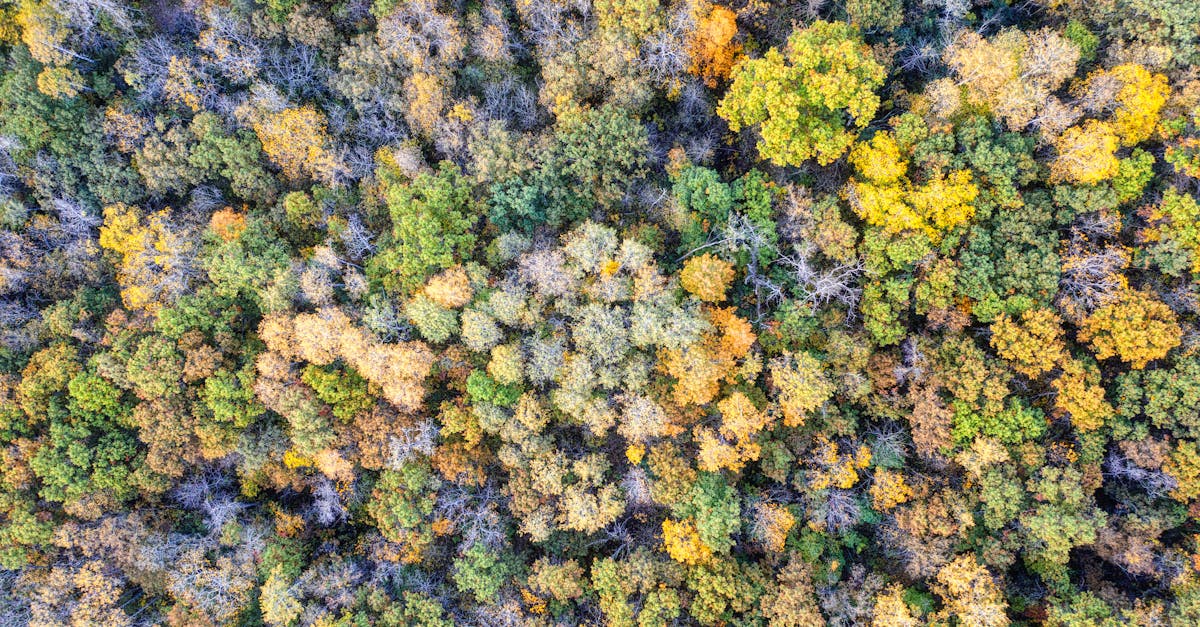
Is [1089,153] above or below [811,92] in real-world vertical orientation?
below

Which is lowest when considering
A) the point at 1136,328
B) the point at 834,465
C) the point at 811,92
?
the point at 834,465

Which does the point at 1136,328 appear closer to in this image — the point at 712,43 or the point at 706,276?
the point at 706,276

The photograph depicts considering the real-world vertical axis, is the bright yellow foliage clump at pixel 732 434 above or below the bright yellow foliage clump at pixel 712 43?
below

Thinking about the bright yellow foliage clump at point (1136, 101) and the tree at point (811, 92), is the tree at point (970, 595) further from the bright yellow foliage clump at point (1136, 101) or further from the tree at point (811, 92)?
the bright yellow foliage clump at point (1136, 101)

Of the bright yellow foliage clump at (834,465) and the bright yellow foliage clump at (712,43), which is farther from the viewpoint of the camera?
the bright yellow foliage clump at (712,43)

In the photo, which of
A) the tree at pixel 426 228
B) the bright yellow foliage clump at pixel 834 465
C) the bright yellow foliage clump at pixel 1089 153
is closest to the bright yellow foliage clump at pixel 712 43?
the tree at pixel 426 228

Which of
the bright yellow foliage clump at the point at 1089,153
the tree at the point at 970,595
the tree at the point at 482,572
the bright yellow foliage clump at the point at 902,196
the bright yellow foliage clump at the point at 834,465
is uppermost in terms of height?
the bright yellow foliage clump at the point at 1089,153

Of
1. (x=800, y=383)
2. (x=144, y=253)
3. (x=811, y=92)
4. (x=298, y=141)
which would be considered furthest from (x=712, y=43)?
(x=144, y=253)
